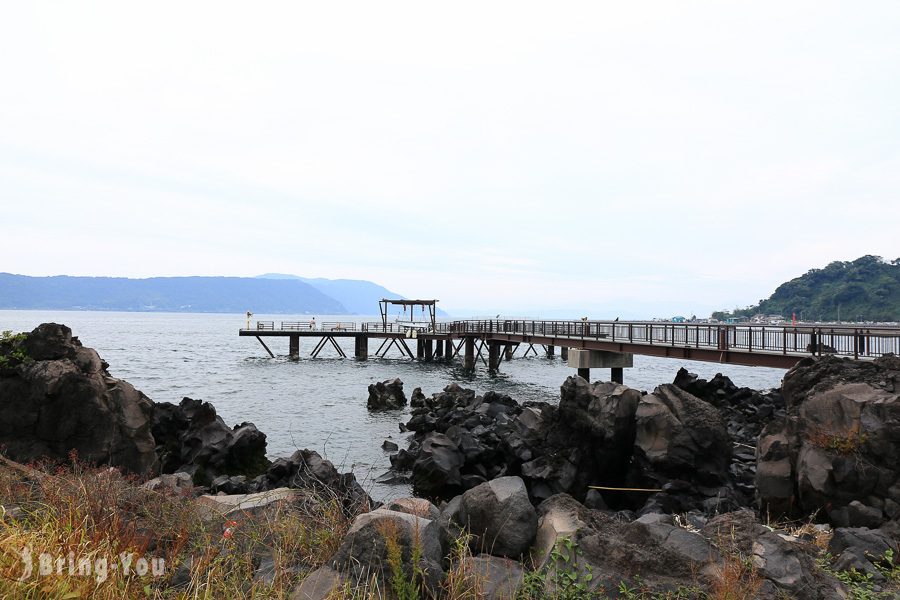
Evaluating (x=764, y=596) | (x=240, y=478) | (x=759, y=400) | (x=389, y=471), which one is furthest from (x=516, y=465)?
(x=759, y=400)

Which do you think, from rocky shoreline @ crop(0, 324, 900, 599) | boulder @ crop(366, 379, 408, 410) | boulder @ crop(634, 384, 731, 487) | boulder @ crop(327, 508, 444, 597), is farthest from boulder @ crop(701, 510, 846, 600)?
boulder @ crop(366, 379, 408, 410)

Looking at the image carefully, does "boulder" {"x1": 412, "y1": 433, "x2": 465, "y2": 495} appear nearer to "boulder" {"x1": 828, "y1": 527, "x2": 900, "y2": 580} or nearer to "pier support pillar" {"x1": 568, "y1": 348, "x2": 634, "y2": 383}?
"boulder" {"x1": 828, "y1": 527, "x2": 900, "y2": 580}

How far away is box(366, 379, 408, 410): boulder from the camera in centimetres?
3206

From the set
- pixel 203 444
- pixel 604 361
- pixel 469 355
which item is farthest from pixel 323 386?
pixel 203 444

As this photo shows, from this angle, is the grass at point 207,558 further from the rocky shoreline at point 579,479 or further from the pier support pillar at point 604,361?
the pier support pillar at point 604,361

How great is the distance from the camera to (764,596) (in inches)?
209

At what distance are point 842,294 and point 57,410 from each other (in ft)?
549

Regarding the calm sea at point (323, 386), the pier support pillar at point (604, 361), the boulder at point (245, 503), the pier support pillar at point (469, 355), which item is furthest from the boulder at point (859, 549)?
the pier support pillar at point (469, 355)

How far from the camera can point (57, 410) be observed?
1362 cm

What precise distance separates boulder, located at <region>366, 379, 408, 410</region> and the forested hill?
5461 inches

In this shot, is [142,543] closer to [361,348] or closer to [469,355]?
[469,355]

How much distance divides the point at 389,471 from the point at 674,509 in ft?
31.0

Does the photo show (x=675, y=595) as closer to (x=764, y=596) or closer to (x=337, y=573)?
(x=764, y=596)

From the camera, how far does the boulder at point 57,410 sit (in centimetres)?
1341
